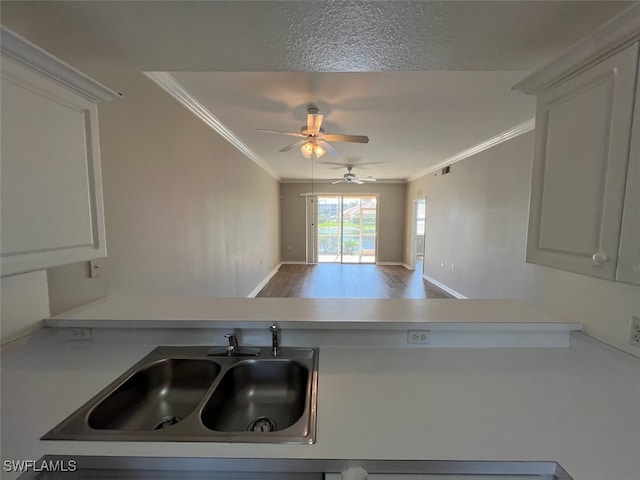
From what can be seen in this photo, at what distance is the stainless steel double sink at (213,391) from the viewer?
1.01 meters

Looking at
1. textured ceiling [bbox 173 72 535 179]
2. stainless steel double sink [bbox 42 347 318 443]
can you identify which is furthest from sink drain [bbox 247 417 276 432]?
textured ceiling [bbox 173 72 535 179]

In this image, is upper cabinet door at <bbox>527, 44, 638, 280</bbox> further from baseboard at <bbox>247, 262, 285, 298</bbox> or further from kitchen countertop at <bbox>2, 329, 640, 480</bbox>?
baseboard at <bbox>247, 262, 285, 298</bbox>

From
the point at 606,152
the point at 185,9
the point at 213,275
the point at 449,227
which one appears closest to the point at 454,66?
the point at 606,152

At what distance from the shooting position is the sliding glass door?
8.26m

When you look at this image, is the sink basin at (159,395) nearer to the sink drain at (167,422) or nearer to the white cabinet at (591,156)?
the sink drain at (167,422)

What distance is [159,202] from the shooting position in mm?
2131

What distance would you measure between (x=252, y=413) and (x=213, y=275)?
227cm

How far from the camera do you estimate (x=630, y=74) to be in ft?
2.61

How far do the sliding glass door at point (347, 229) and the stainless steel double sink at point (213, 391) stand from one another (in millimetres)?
7155

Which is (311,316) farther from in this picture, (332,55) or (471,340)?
(332,55)

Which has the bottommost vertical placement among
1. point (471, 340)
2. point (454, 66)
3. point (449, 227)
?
point (471, 340)

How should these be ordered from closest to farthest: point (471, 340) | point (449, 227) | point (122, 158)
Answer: point (471, 340) < point (122, 158) < point (449, 227)

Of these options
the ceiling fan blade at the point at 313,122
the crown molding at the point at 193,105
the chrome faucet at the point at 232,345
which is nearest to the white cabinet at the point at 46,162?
the chrome faucet at the point at 232,345

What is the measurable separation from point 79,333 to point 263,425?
1.02 meters
